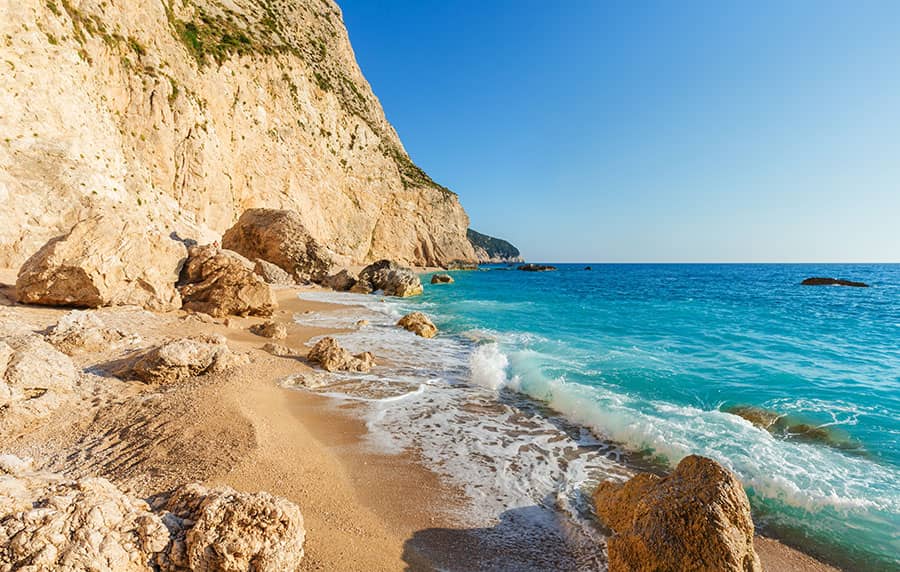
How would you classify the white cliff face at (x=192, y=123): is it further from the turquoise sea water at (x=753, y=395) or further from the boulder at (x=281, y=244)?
the turquoise sea water at (x=753, y=395)

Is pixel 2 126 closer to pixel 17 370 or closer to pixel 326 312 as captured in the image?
pixel 326 312

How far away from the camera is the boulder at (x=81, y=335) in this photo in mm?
6520

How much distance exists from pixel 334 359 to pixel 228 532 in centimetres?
555

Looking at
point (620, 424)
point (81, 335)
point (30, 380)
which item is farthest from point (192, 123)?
point (620, 424)

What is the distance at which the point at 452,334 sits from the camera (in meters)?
13.9

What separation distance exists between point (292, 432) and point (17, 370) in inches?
130

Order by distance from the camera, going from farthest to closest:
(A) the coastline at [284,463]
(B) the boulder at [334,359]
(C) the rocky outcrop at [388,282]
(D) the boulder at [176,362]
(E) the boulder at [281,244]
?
(C) the rocky outcrop at [388,282] < (E) the boulder at [281,244] < (B) the boulder at [334,359] < (D) the boulder at [176,362] < (A) the coastline at [284,463]

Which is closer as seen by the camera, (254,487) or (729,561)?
(729,561)

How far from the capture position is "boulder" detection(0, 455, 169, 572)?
7.22ft

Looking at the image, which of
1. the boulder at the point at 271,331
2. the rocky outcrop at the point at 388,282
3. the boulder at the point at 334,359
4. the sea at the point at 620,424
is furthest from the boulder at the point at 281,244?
the boulder at the point at 334,359

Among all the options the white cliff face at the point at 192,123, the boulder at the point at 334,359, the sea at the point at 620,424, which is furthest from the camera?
the white cliff face at the point at 192,123

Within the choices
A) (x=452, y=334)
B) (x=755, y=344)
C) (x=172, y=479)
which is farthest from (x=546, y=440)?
(x=755, y=344)

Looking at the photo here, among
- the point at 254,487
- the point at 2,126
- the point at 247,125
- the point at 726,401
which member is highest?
the point at 247,125

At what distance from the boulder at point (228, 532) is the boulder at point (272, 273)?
71.6 feet
